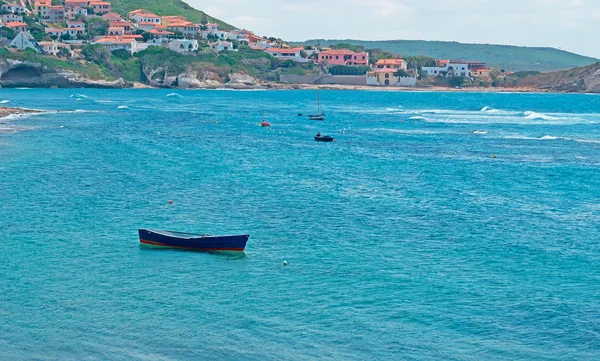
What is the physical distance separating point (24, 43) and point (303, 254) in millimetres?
175924

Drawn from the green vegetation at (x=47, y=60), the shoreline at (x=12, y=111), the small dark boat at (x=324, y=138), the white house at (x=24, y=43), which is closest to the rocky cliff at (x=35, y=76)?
the green vegetation at (x=47, y=60)

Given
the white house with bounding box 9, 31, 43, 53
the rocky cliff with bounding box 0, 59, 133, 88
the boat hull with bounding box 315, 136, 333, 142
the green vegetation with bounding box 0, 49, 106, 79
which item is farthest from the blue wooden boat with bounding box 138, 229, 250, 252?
the white house with bounding box 9, 31, 43, 53

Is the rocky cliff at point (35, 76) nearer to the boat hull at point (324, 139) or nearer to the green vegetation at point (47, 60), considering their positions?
the green vegetation at point (47, 60)

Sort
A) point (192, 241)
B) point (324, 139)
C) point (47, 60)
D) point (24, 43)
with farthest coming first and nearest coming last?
point (24, 43) → point (47, 60) → point (324, 139) → point (192, 241)

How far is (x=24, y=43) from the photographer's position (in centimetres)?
19688

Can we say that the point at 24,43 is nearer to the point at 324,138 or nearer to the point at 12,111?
the point at 12,111

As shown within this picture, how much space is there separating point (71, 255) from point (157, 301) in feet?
27.6

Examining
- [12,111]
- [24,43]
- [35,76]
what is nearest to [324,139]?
[12,111]

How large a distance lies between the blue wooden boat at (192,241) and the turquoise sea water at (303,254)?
507 mm

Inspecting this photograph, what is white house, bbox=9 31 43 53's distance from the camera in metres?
196

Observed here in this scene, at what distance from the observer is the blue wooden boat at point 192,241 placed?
39344mm

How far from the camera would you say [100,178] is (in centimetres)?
6044

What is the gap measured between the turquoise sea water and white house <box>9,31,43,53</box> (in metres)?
123

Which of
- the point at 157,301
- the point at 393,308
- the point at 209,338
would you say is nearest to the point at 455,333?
the point at 393,308
